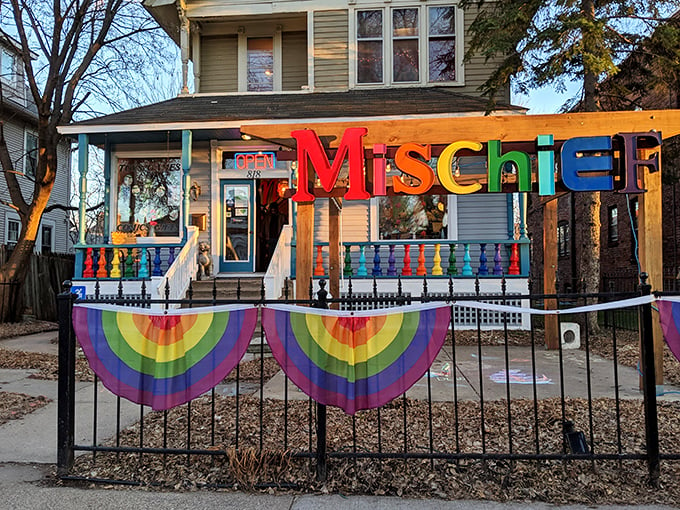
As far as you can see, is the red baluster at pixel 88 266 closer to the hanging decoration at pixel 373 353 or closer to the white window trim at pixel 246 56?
the white window trim at pixel 246 56

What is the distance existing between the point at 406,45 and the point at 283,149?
475cm

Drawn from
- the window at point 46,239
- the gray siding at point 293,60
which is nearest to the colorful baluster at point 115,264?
the gray siding at point 293,60

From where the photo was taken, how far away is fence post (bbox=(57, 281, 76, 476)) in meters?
3.59

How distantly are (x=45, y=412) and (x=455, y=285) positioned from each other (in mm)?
7875

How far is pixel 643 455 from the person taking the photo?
11.1 feet

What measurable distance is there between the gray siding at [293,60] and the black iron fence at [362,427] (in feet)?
32.7

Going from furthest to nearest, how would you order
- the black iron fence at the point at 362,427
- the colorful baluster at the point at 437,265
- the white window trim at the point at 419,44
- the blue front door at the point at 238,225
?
1. the white window trim at the point at 419,44
2. the blue front door at the point at 238,225
3. the colorful baluster at the point at 437,265
4. the black iron fence at the point at 362,427

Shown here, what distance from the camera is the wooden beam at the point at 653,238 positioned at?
5.42 meters

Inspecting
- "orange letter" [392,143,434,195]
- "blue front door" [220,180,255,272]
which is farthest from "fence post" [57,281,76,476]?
"blue front door" [220,180,255,272]

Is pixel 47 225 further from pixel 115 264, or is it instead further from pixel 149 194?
A: pixel 115 264

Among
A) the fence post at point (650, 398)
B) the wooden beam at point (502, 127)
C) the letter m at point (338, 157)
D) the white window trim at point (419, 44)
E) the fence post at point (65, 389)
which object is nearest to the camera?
the fence post at point (650, 398)

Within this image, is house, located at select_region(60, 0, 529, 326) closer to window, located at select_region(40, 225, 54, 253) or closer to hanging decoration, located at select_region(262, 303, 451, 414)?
hanging decoration, located at select_region(262, 303, 451, 414)

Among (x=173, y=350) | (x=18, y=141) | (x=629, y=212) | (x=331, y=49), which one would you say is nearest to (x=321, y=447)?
(x=173, y=350)

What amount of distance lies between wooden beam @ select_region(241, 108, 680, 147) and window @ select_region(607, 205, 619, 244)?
14.2m
